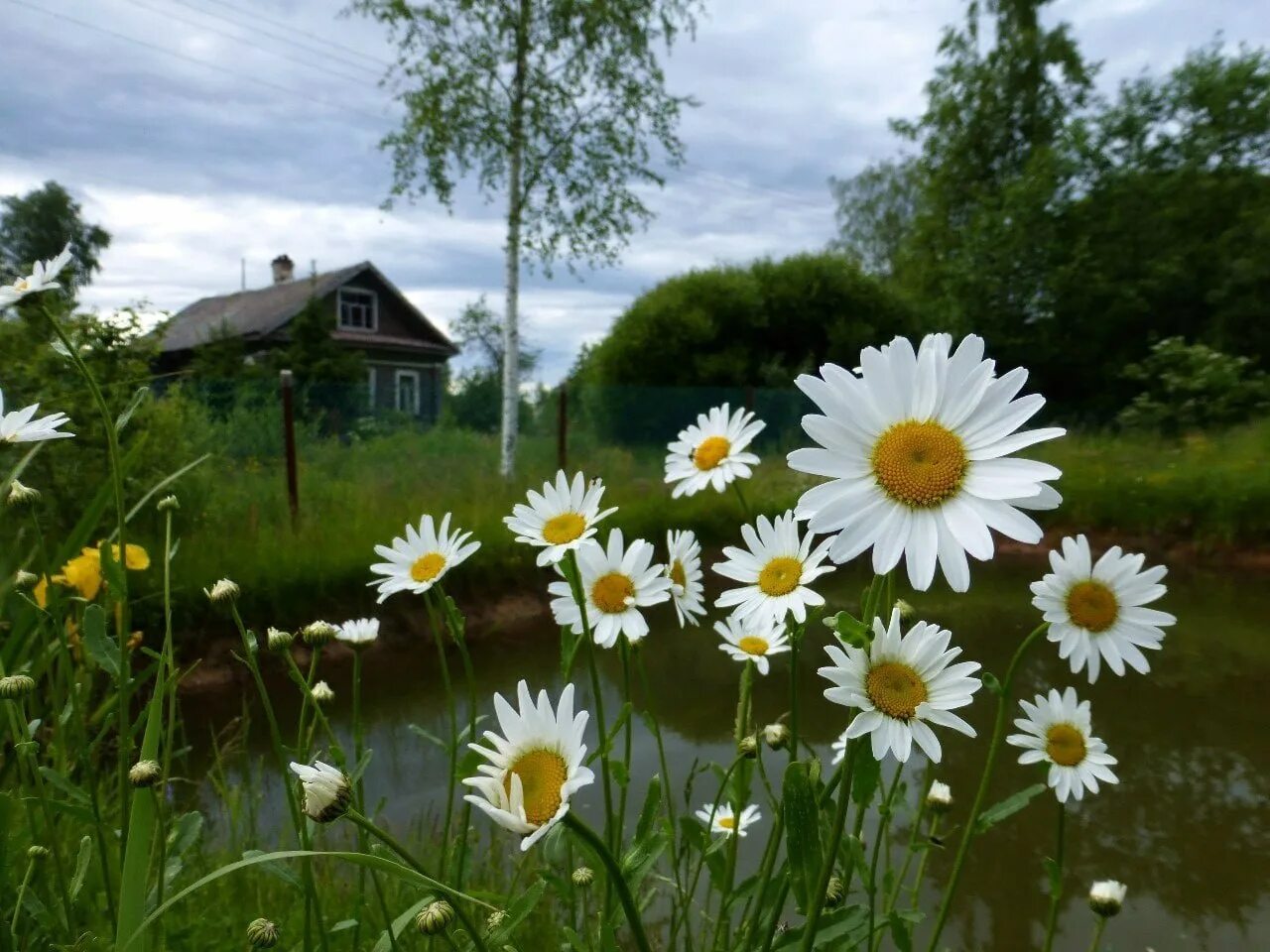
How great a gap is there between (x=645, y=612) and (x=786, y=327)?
6944 millimetres

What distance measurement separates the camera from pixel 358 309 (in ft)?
54.0

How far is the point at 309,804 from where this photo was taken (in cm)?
52

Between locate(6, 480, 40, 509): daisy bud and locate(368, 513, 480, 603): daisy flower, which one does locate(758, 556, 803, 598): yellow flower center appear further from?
locate(6, 480, 40, 509): daisy bud

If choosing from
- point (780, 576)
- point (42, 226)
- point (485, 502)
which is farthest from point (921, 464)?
point (42, 226)

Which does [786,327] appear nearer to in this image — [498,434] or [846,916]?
[498,434]

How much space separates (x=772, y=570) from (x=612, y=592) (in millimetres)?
200

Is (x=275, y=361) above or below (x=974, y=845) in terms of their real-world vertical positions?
above

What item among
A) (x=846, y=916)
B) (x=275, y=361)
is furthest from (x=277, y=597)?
(x=275, y=361)

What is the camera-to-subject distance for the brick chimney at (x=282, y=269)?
63.6ft

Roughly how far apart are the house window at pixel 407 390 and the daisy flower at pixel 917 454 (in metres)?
16.0

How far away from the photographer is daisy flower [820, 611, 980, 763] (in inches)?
25.0

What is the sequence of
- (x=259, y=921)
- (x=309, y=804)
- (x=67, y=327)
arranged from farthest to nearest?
(x=67, y=327), (x=259, y=921), (x=309, y=804)

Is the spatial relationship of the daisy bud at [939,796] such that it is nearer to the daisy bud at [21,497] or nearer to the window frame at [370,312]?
the daisy bud at [21,497]

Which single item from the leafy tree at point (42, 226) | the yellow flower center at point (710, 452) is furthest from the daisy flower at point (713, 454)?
the leafy tree at point (42, 226)
